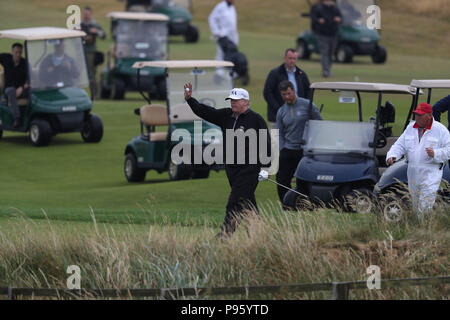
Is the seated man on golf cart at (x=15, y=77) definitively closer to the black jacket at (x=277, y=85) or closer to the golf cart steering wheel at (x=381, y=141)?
the black jacket at (x=277, y=85)

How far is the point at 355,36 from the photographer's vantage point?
30.7m

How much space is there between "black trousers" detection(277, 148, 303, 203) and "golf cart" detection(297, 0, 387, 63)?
17.4 m

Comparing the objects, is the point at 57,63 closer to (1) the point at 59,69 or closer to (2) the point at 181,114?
(1) the point at 59,69

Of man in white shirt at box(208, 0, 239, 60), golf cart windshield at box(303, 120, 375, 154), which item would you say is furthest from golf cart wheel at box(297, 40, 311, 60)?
golf cart windshield at box(303, 120, 375, 154)

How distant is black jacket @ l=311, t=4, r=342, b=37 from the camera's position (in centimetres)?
2814

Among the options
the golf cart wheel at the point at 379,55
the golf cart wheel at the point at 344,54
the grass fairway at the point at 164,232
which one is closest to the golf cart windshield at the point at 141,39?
the grass fairway at the point at 164,232

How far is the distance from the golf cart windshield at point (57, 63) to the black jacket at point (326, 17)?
31.5 ft

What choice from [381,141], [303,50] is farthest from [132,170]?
[303,50]

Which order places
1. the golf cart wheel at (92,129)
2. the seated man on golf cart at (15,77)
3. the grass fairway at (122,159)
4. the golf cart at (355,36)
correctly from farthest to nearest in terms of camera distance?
the golf cart at (355,36), the golf cart wheel at (92,129), the seated man on golf cart at (15,77), the grass fairway at (122,159)

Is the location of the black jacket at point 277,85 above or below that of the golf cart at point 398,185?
above

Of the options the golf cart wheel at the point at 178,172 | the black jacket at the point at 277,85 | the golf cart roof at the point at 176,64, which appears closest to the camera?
the black jacket at the point at 277,85

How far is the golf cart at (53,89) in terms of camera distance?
19.6 meters

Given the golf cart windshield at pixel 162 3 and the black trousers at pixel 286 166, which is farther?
the golf cart windshield at pixel 162 3

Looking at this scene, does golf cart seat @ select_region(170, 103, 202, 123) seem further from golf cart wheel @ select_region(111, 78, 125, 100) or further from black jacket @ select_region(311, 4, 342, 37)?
black jacket @ select_region(311, 4, 342, 37)
